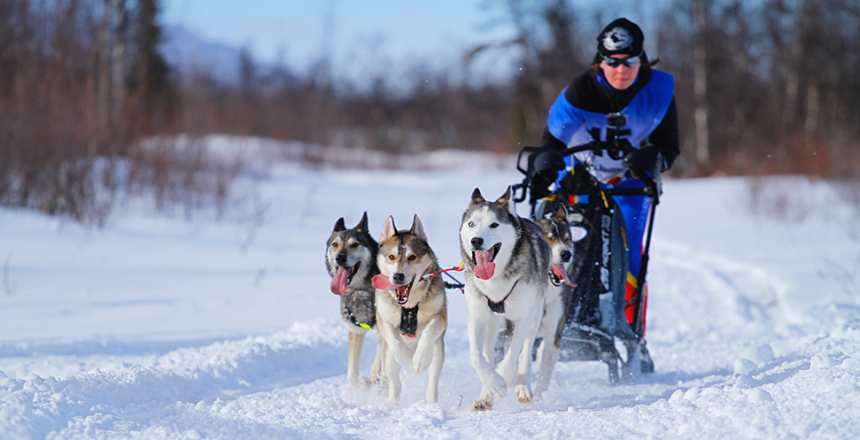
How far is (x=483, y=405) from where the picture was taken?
2.55m

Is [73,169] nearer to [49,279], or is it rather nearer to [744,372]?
[49,279]

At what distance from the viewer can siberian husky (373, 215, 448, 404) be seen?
2643 millimetres

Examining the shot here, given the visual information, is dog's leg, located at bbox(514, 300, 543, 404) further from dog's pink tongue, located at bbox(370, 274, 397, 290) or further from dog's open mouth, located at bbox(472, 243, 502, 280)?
dog's pink tongue, located at bbox(370, 274, 397, 290)

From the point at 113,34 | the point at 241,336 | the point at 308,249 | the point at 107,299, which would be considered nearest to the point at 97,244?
the point at 107,299

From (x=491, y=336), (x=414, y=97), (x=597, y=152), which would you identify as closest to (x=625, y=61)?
(x=597, y=152)

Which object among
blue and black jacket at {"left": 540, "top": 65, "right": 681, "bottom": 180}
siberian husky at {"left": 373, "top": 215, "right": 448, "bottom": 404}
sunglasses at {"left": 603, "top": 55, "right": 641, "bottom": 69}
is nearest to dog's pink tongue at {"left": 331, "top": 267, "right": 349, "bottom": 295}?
siberian husky at {"left": 373, "top": 215, "right": 448, "bottom": 404}

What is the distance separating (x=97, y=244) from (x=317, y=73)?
26.9 metres

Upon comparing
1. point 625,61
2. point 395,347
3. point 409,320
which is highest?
point 625,61

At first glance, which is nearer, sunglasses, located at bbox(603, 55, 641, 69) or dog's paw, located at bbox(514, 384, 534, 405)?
dog's paw, located at bbox(514, 384, 534, 405)

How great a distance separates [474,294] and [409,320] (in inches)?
14.0

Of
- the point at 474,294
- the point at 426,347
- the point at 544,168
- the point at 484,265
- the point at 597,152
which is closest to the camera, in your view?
the point at 484,265

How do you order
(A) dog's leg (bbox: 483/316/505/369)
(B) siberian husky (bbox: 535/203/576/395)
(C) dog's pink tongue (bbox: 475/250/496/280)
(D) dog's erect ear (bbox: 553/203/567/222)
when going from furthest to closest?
(D) dog's erect ear (bbox: 553/203/567/222) → (B) siberian husky (bbox: 535/203/576/395) → (A) dog's leg (bbox: 483/316/505/369) → (C) dog's pink tongue (bbox: 475/250/496/280)

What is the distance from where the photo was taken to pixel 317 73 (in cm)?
3181

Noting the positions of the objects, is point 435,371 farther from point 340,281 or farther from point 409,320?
point 340,281
